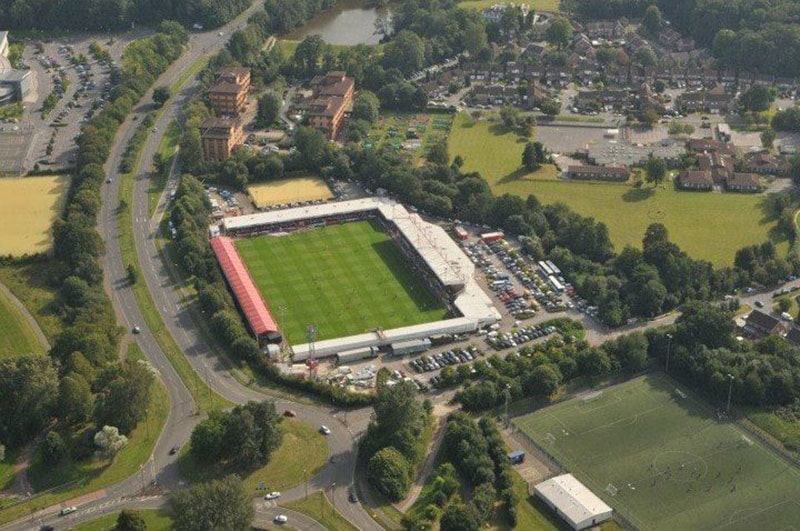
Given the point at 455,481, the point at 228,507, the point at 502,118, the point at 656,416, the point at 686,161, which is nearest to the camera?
the point at 228,507

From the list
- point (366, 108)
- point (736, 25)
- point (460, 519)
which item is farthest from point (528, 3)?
point (460, 519)

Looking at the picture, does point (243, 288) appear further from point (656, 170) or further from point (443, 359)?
point (656, 170)

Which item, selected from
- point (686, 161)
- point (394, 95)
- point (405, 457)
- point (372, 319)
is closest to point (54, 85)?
point (394, 95)

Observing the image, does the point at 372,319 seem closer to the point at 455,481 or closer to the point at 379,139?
the point at 455,481

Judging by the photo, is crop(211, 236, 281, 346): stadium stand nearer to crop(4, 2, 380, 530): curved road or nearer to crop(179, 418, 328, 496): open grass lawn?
crop(4, 2, 380, 530): curved road

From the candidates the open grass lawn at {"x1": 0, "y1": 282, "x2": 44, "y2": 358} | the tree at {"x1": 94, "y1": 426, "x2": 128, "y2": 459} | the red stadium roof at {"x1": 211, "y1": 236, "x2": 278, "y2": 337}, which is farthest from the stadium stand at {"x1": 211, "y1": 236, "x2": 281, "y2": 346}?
the tree at {"x1": 94, "y1": 426, "x2": 128, "y2": 459}

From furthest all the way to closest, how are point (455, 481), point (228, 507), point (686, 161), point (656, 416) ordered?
point (686, 161) → point (656, 416) → point (455, 481) → point (228, 507)
